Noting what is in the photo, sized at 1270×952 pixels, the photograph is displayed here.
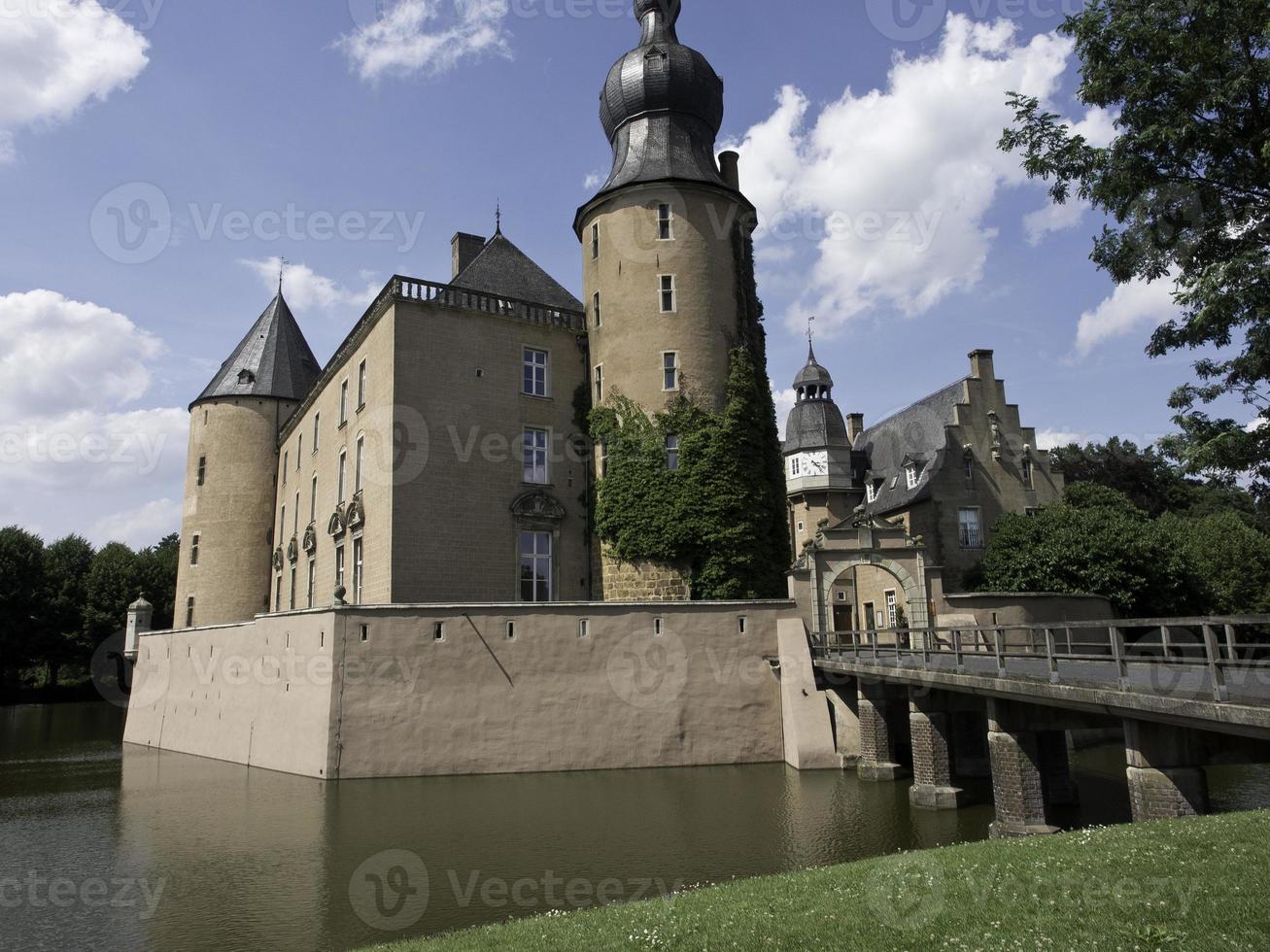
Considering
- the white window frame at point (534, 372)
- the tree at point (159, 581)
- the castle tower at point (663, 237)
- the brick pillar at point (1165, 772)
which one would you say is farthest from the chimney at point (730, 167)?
the tree at point (159, 581)

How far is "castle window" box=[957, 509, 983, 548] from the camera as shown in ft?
110

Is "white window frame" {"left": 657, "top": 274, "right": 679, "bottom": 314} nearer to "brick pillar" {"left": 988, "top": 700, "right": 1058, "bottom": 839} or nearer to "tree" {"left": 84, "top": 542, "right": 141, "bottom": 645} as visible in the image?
"brick pillar" {"left": 988, "top": 700, "right": 1058, "bottom": 839}

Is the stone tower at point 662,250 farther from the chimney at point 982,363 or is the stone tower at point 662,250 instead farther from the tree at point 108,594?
the tree at point 108,594

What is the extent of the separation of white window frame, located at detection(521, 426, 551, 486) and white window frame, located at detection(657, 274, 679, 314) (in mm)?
4842

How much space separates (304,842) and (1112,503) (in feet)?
107

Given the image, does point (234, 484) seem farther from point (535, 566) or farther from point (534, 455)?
point (535, 566)

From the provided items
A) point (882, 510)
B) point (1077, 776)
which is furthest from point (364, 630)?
point (882, 510)

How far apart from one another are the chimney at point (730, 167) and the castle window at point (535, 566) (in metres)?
12.5

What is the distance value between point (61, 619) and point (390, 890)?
5043 centimetres

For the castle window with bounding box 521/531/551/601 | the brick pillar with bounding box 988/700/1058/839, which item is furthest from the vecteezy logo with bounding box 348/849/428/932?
the castle window with bounding box 521/531/551/601

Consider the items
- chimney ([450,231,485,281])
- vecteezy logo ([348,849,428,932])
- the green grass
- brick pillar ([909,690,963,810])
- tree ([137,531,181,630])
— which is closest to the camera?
the green grass

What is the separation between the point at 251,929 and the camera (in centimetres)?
1035

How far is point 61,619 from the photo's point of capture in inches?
2063

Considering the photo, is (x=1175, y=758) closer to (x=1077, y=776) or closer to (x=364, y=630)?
(x=1077, y=776)
